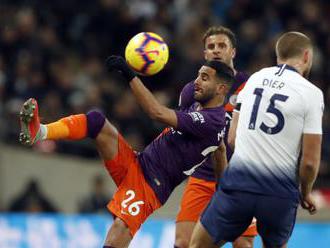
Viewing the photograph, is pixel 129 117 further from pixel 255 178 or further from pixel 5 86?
pixel 255 178

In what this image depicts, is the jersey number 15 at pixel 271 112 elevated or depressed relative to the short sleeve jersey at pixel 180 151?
elevated

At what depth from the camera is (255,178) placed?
8023 millimetres

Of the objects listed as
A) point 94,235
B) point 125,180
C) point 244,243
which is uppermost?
point 125,180

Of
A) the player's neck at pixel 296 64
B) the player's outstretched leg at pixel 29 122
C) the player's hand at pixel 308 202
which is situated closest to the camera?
the player's neck at pixel 296 64

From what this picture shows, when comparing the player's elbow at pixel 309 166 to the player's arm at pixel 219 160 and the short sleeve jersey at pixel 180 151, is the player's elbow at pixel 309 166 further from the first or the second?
the player's arm at pixel 219 160

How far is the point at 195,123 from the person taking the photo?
888 centimetres

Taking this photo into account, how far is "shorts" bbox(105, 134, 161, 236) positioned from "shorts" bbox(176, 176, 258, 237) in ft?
2.30

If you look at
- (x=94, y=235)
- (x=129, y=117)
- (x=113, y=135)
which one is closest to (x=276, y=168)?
(x=113, y=135)

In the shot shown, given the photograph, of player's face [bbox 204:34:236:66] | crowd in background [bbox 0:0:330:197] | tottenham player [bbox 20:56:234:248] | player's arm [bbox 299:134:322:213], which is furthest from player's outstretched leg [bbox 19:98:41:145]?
crowd in background [bbox 0:0:330:197]

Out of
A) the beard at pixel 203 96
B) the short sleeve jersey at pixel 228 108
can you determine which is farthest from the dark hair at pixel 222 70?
the short sleeve jersey at pixel 228 108

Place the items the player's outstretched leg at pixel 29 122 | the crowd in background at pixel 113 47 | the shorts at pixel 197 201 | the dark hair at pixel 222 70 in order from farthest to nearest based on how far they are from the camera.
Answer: the crowd in background at pixel 113 47
the shorts at pixel 197 201
the dark hair at pixel 222 70
the player's outstretched leg at pixel 29 122

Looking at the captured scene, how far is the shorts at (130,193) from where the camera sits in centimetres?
898

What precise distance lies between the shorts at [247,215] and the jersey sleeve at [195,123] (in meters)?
0.83

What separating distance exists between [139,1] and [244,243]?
8571 millimetres
